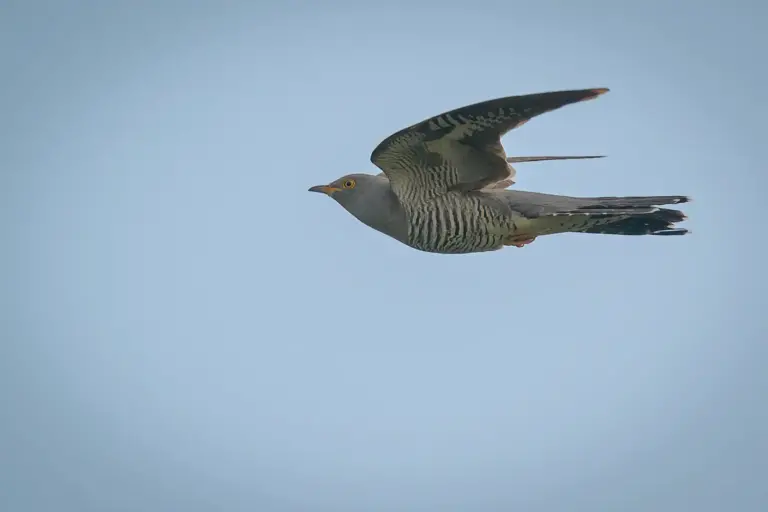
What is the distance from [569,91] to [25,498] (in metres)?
93.4

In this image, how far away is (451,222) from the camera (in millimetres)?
10266

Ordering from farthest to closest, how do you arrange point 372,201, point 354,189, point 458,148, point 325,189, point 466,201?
point 325,189 → point 354,189 → point 372,201 → point 466,201 → point 458,148

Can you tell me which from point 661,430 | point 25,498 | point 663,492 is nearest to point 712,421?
point 661,430

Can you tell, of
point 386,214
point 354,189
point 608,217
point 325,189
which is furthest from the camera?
point 325,189

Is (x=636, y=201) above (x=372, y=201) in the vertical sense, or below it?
below

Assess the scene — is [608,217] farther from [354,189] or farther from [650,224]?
[354,189]

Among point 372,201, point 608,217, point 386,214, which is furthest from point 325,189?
point 608,217

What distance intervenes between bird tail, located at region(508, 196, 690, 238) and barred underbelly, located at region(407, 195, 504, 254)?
317mm

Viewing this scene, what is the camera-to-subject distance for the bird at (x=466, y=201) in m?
9.62

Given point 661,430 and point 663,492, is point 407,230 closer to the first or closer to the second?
point 663,492

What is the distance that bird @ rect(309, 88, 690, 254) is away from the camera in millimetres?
9625

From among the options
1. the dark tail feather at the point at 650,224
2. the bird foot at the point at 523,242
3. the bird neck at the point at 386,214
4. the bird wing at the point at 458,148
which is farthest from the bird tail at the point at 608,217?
the bird neck at the point at 386,214

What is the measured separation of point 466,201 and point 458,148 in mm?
665

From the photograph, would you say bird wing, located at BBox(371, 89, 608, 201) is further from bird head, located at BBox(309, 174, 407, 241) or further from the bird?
bird head, located at BBox(309, 174, 407, 241)
